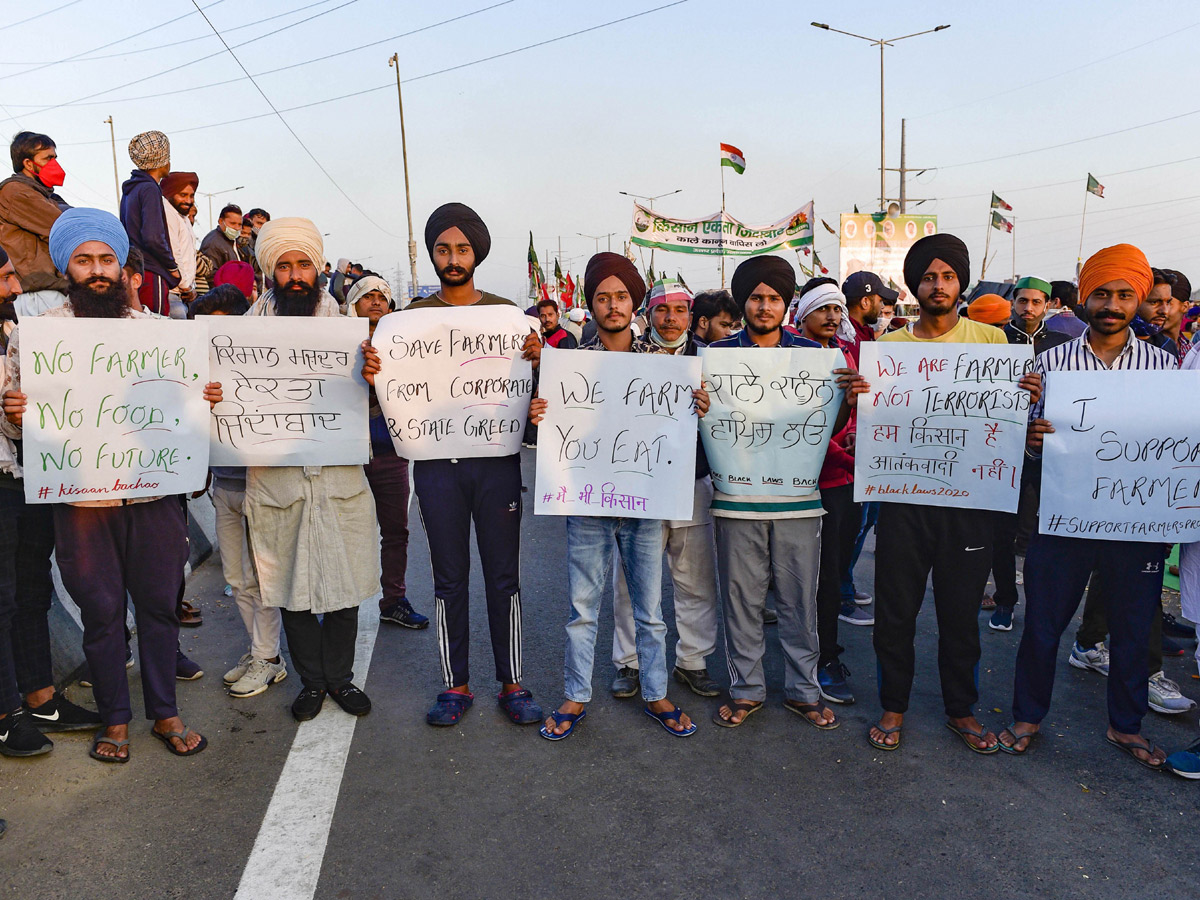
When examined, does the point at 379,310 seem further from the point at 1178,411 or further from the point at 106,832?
the point at 1178,411

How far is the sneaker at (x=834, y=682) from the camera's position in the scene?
13.7 ft

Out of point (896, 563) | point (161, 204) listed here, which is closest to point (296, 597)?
point (896, 563)

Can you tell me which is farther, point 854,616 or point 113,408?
point 854,616

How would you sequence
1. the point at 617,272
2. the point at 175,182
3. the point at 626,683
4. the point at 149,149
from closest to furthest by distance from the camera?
1. the point at 617,272
2. the point at 626,683
3. the point at 149,149
4. the point at 175,182

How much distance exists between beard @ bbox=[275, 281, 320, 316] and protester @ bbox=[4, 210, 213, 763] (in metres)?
0.51

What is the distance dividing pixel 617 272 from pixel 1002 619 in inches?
130

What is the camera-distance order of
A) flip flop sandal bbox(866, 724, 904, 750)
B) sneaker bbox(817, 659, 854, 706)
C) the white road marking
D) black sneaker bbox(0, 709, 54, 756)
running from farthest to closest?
1. sneaker bbox(817, 659, 854, 706)
2. flip flop sandal bbox(866, 724, 904, 750)
3. black sneaker bbox(0, 709, 54, 756)
4. the white road marking

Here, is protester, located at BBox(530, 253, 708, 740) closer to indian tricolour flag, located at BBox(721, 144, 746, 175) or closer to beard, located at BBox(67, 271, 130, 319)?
beard, located at BBox(67, 271, 130, 319)

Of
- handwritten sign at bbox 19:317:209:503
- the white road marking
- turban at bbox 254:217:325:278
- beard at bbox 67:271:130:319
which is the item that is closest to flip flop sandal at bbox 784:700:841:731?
the white road marking

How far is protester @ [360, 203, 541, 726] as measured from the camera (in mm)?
3947

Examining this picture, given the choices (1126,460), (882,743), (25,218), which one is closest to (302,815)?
(882,743)

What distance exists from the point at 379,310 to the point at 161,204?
79.1 inches

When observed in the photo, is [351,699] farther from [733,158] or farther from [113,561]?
[733,158]

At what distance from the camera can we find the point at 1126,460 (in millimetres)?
3633
